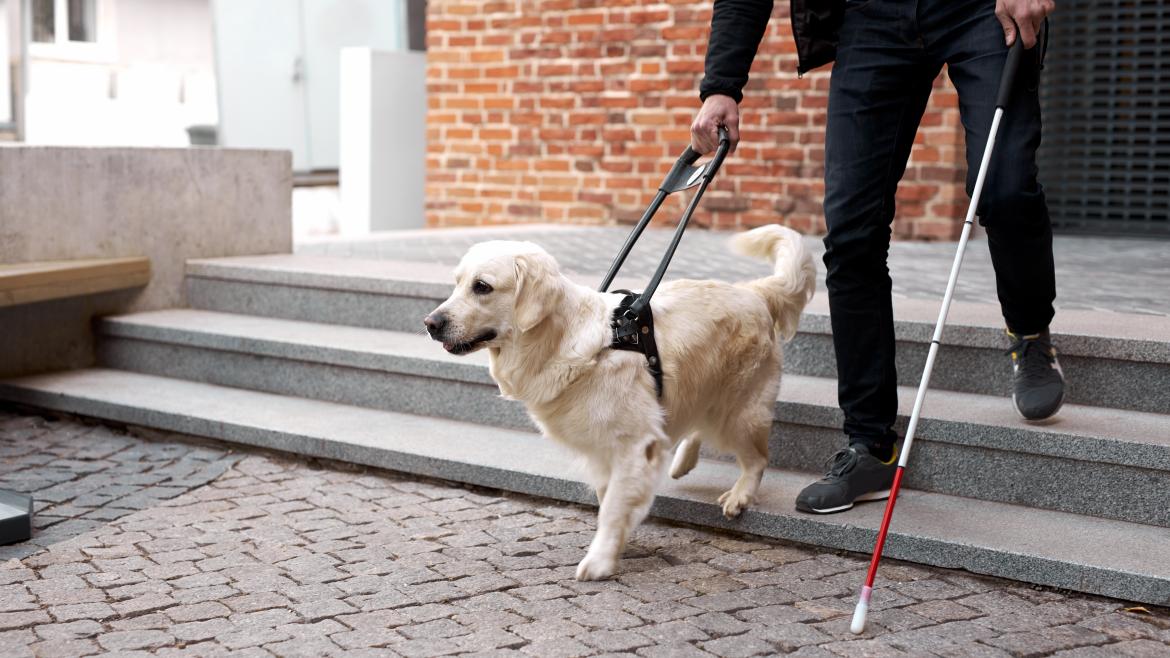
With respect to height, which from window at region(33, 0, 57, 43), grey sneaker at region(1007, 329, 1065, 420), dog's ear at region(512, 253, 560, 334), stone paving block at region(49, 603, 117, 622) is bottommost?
stone paving block at region(49, 603, 117, 622)

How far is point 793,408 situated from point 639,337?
888 millimetres

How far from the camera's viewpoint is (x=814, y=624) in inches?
125

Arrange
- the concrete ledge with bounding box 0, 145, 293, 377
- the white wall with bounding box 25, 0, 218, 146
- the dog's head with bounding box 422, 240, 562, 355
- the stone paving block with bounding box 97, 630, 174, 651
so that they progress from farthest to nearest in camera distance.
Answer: the white wall with bounding box 25, 0, 218, 146 < the concrete ledge with bounding box 0, 145, 293, 377 < the dog's head with bounding box 422, 240, 562, 355 < the stone paving block with bounding box 97, 630, 174, 651

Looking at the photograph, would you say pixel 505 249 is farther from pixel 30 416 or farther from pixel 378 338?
pixel 30 416

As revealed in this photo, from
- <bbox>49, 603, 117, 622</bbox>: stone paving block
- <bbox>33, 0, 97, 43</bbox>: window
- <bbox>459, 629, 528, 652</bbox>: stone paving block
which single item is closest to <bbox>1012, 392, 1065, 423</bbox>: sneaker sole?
<bbox>459, 629, 528, 652</bbox>: stone paving block

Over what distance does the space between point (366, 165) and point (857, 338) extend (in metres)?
7.81

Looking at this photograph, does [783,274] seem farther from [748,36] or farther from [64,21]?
[64,21]

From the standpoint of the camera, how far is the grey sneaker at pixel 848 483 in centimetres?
375

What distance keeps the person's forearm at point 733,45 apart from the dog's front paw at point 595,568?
4.46ft

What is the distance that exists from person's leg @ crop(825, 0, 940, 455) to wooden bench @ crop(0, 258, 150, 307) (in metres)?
3.58

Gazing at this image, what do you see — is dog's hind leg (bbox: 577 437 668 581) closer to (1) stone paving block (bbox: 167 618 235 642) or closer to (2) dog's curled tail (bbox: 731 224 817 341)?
(2) dog's curled tail (bbox: 731 224 817 341)

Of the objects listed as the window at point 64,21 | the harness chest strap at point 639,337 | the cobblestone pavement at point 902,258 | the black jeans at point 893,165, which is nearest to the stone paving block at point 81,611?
the harness chest strap at point 639,337

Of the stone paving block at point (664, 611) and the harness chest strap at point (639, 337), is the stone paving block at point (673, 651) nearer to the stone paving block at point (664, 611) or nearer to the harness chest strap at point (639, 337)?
the stone paving block at point (664, 611)

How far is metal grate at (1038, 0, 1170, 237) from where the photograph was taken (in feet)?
25.6
